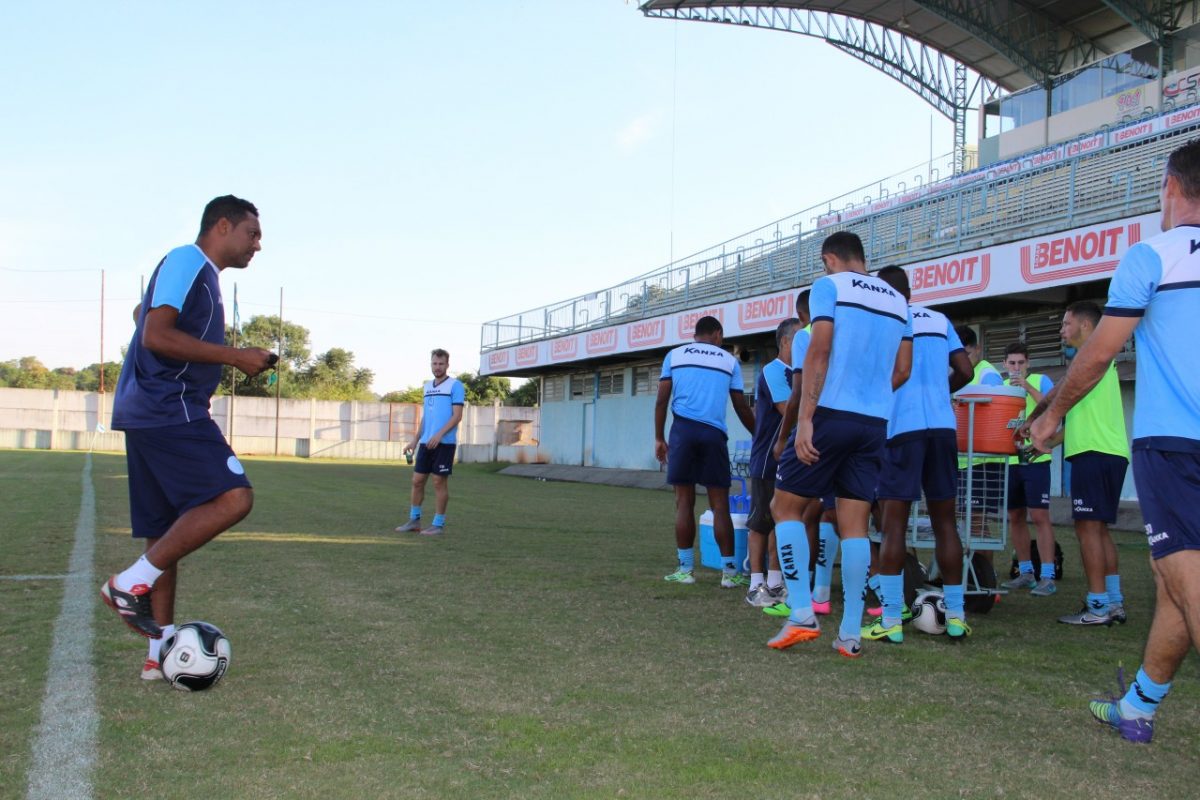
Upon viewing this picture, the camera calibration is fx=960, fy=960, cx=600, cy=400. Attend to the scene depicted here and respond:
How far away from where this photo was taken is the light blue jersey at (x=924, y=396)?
208 inches

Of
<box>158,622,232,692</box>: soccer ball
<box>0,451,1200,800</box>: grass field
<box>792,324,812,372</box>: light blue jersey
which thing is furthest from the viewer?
<box>792,324,812,372</box>: light blue jersey

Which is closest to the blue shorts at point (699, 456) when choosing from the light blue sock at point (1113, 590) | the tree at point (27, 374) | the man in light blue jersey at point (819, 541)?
the man in light blue jersey at point (819, 541)

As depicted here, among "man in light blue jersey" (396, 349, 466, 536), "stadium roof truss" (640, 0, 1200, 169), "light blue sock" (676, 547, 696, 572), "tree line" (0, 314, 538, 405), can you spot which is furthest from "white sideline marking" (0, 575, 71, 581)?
"tree line" (0, 314, 538, 405)

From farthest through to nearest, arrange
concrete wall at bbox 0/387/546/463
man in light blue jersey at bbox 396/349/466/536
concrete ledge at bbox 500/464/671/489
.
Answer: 1. concrete wall at bbox 0/387/546/463
2. concrete ledge at bbox 500/464/671/489
3. man in light blue jersey at bbox 396/349/466/536

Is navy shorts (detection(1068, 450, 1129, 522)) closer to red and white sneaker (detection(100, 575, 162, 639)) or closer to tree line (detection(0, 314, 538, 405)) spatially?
red and white sneaker (detection(100, 575, 162, 639))

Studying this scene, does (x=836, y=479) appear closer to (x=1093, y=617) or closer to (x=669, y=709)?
(x=669, y=709)

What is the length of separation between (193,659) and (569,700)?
4.73ft

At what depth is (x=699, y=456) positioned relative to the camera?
695 centimetres

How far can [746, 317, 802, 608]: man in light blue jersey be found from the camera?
20.4 ft

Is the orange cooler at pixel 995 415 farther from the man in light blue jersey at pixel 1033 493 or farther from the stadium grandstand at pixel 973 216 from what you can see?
the stadium grandstand at pixel 973 216

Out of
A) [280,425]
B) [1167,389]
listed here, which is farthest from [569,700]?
[280,425]

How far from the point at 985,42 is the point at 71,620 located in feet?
108

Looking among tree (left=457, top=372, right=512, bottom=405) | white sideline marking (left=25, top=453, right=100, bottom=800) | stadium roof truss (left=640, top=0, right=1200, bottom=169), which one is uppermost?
stadium roof truss (left=640, top=0, right=1200, bottom=169)

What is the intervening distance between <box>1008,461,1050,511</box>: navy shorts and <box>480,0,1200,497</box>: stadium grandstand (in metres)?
7.68
